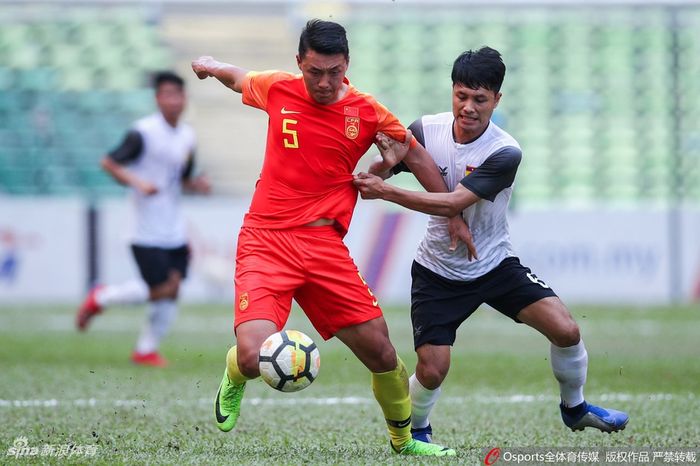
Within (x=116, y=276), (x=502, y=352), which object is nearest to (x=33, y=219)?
(x=116, y=276)

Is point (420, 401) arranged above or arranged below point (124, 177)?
below

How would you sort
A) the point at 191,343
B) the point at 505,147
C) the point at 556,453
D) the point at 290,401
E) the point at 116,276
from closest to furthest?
the point at 556,453 → the point at 505,147 → the point at 290,401 → the point at 191,343 → the point at 116,276

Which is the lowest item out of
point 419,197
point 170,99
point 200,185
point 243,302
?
point 243,302

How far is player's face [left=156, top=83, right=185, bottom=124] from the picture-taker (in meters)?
10.6

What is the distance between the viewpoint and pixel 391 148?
6.06 metres

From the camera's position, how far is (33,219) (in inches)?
626

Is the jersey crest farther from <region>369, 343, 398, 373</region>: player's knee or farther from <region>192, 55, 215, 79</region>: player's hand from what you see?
<region>369, 343, 398, 373</region>: player's knee

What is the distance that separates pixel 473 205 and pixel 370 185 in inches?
28.2

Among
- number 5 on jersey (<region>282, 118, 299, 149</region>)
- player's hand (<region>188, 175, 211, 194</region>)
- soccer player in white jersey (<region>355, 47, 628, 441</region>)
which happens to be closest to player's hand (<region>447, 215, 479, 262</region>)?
soccer player in white jersey (<region>355, 47, 628, 441</region>)

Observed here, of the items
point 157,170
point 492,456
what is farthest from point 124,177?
point 492,456

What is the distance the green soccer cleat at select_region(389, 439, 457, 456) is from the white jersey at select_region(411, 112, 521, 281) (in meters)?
0.93

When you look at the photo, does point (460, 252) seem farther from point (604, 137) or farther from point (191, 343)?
point (604, 137)

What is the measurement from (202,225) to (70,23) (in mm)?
6169

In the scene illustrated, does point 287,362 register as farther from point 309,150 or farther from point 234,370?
point 309,150
